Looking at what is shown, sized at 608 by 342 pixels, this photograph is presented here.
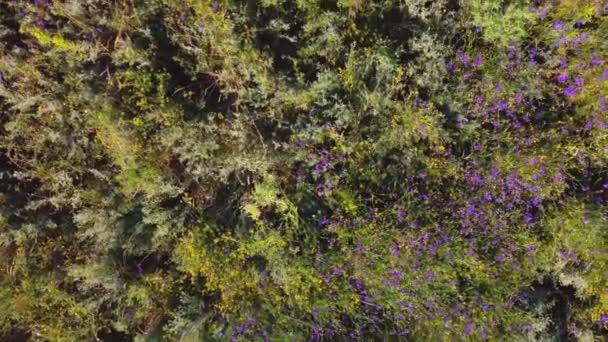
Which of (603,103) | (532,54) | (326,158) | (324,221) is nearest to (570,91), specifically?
(603,103)

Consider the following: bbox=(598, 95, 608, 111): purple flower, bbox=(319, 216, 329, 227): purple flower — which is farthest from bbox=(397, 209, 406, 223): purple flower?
bbox=(598, 95, 608, 111): purple flower

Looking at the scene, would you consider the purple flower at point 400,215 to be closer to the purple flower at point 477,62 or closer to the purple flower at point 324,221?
the purple flower at point 324,221

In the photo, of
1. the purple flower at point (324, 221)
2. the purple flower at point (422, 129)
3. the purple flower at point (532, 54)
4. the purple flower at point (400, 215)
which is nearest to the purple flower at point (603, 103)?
the purple flower at point (532, 54)

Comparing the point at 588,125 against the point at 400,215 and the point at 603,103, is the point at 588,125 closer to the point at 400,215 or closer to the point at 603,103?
the point at 603,103

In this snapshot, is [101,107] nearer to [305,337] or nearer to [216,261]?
[216,261]

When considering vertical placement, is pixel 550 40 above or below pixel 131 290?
above

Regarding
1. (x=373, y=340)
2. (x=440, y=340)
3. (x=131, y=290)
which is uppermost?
(x=440, y=340)

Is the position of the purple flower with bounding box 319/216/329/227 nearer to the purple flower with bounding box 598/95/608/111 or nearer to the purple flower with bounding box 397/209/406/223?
the purple flower with bounding box 397/209/406/223

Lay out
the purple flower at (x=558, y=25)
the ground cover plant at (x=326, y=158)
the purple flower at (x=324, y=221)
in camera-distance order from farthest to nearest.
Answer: the purple flower at (x=324, y=221) < the ground cover plant at (x=326, y=158) < the purple flower at (x=558, y=25)

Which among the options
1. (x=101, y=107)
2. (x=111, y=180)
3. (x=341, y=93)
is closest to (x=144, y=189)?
(x=111, y=180)
